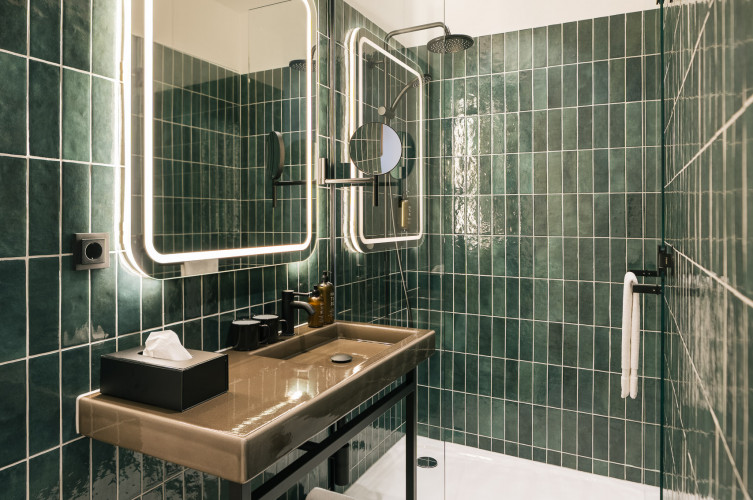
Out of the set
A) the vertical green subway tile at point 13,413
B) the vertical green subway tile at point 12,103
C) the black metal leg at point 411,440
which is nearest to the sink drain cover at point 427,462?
the black metal leg at point 411,440

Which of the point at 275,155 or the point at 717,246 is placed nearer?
the point at 717,246

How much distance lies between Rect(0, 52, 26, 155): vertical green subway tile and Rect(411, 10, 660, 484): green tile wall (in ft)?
5.30

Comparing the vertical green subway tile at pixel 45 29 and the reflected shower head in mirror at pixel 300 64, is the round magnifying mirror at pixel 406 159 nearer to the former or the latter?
the reflected shower head in mirror at pixel 300 64

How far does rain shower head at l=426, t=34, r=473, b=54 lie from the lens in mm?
2262

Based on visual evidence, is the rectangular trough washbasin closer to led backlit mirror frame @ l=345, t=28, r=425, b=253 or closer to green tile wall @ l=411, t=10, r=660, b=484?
led backlit mirror frame @ l=345, t=28, r=425, b=253

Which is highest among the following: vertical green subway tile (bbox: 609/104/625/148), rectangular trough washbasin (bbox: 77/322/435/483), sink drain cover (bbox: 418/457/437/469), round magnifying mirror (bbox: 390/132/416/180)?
vertical green subway tile (bbox: 609/104/625/148)

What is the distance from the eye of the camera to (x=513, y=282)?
2.85m

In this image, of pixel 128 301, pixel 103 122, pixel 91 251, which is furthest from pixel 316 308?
pixel 103 122

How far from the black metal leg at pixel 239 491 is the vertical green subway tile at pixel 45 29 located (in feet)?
3.52

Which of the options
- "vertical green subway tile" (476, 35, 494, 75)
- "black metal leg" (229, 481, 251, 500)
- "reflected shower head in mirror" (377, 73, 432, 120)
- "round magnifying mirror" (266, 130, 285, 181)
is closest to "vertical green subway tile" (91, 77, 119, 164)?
"round magnifying mirror" (266, 130, 285, 181)

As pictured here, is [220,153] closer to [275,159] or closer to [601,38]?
[275,159]

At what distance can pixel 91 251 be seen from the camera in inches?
47.0

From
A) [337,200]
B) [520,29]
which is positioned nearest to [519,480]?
[337,200]

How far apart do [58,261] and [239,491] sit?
0.69 m
